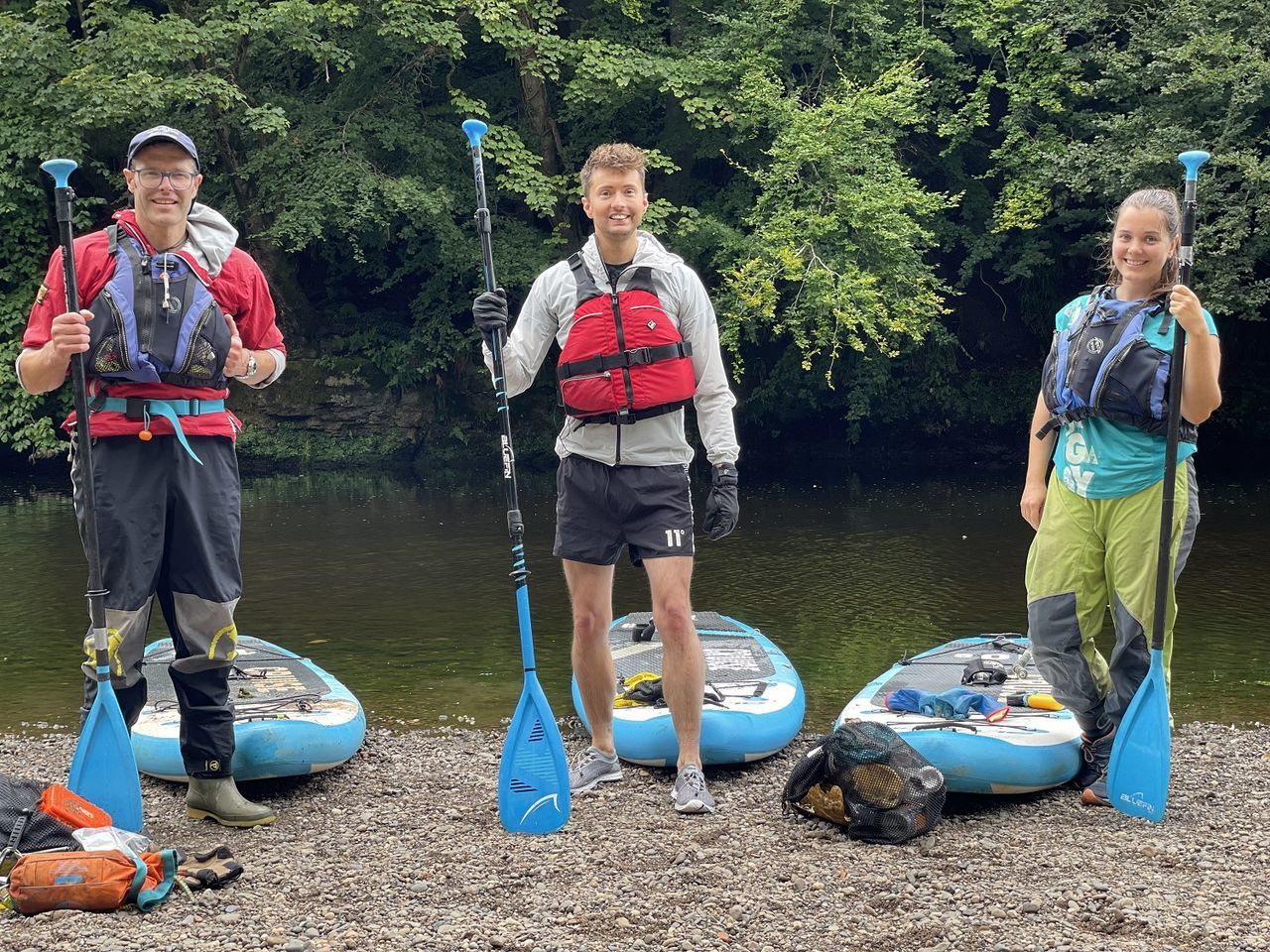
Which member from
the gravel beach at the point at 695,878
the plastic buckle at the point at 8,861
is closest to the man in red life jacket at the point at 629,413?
the gravel beach at the point at 695,878

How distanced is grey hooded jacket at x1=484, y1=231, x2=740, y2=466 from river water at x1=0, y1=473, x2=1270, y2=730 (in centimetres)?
209

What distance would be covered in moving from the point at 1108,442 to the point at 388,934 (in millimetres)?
2589

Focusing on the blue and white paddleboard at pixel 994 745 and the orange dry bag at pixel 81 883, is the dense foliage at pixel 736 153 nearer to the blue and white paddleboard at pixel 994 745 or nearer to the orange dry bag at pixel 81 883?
the blue and white paddleboard at pixel 994 745

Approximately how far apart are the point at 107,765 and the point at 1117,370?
325cm

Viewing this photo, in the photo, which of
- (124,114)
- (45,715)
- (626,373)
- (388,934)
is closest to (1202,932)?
(388,934)

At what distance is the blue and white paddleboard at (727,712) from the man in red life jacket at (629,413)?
0.25m

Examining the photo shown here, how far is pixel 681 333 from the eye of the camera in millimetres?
4262

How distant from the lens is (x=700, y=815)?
408 centimetres

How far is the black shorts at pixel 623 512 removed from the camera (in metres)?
4.13

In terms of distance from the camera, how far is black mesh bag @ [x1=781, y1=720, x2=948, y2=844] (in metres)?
3.74

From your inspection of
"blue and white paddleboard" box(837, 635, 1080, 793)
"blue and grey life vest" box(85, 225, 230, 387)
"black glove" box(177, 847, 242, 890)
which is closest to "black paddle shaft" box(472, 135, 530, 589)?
"blue and grey life vest" box(85, 225, 230, 387)

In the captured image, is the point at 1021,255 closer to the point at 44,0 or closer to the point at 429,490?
the point at 429,490

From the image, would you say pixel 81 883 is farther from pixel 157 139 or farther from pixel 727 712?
pixel 727 712

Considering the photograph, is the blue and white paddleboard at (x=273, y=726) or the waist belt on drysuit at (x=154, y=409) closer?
the waist belt on drysuit at (x=154, y=409)
